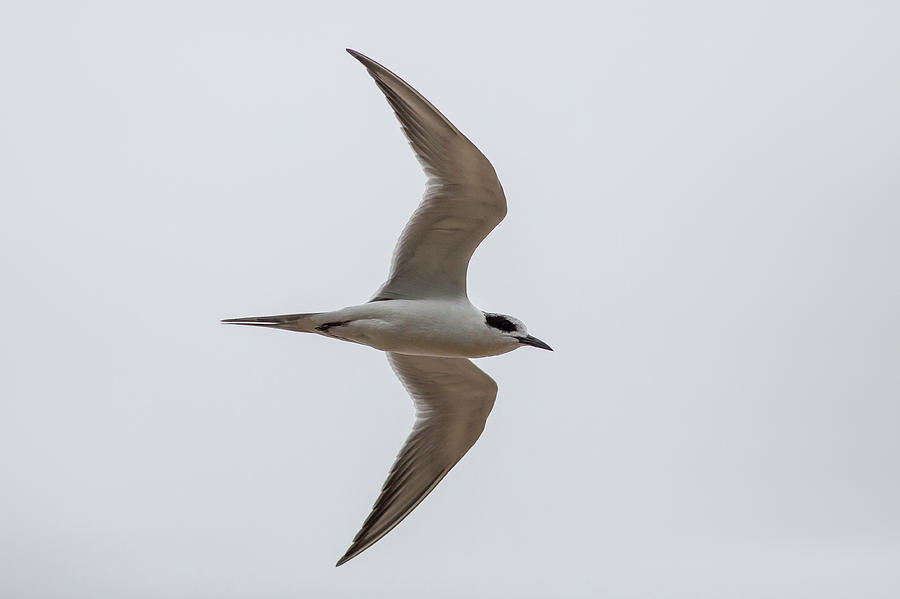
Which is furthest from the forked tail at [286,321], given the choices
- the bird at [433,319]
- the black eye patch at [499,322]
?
the black eye patch at [499,322]

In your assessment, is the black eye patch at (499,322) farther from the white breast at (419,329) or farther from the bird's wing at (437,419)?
the bird's wing at (437,419)

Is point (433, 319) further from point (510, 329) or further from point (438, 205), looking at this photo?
point (438, 205)

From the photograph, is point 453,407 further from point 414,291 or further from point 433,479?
point 414,291

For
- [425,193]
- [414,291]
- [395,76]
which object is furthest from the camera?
[414,291]

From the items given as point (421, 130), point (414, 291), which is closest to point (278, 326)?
point (414, 291)

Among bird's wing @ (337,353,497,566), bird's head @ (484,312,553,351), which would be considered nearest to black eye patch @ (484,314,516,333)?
bird's head @ (484,312,553,351)

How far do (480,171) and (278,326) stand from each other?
178cm

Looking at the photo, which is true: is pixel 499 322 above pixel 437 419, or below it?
above

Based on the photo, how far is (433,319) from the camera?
25.3 feet

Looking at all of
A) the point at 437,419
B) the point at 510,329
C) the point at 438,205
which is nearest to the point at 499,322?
the point at 510,329

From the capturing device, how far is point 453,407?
28.5ft

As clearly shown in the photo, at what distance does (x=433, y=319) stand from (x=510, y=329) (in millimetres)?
596

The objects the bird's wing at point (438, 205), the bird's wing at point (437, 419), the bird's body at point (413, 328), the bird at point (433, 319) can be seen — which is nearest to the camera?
the bird's wing at point (438, 205)

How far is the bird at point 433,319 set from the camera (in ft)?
24.0
